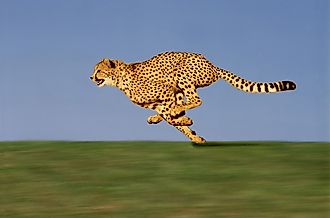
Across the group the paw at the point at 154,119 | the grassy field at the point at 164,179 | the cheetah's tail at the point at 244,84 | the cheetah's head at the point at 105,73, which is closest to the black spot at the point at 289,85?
the cheetah's tail at the point at 244,84

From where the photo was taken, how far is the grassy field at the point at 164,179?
1105 centimetres

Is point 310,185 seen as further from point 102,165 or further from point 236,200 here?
point 102,165

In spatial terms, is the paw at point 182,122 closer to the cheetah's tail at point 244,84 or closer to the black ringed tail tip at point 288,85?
the cheetah's tail at point 244,84

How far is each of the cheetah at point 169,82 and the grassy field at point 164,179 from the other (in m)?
0.71

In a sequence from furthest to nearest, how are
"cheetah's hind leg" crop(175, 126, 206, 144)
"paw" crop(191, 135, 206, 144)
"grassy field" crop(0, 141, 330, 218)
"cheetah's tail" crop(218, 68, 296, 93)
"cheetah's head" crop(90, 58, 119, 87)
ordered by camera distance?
"cheetah's tail" crop(218, 68, 296, 93), "cheetah's head" crop(90, 58, 119, 87), "paw" crop(191, 135, 206, 144), "cheetah's hind leg" crop(175, 126, 206, 144), "grassy field" crop(0, 141, 330, 218)

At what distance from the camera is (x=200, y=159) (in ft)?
42.9

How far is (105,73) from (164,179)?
2.31 meters

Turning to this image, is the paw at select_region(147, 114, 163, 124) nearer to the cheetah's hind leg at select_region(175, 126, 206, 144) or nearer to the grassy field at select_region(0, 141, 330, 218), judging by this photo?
the cheetah's hind leg at select_region(175, 126, 206, 144)

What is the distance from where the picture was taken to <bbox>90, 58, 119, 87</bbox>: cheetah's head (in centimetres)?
1353

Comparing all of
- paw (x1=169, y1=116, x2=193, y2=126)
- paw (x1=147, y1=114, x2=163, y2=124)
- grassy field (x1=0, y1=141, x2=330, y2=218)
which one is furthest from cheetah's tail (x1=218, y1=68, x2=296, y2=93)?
paw (x1=147, y1=114, x2=163, y2=124)

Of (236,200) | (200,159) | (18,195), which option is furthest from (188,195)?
(18,195)

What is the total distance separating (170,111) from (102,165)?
139 cm

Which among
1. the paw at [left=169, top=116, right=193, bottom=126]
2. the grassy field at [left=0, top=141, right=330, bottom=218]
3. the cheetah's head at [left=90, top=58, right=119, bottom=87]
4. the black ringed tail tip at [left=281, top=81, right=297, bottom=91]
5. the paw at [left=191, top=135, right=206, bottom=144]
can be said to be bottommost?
the grassy field at [left=0, top=141, right=330, bottom=218]

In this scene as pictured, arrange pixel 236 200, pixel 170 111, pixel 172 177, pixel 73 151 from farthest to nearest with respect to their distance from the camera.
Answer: pixel 73 151
pixel 170 111
pixel 172 177
pixel 236 200
